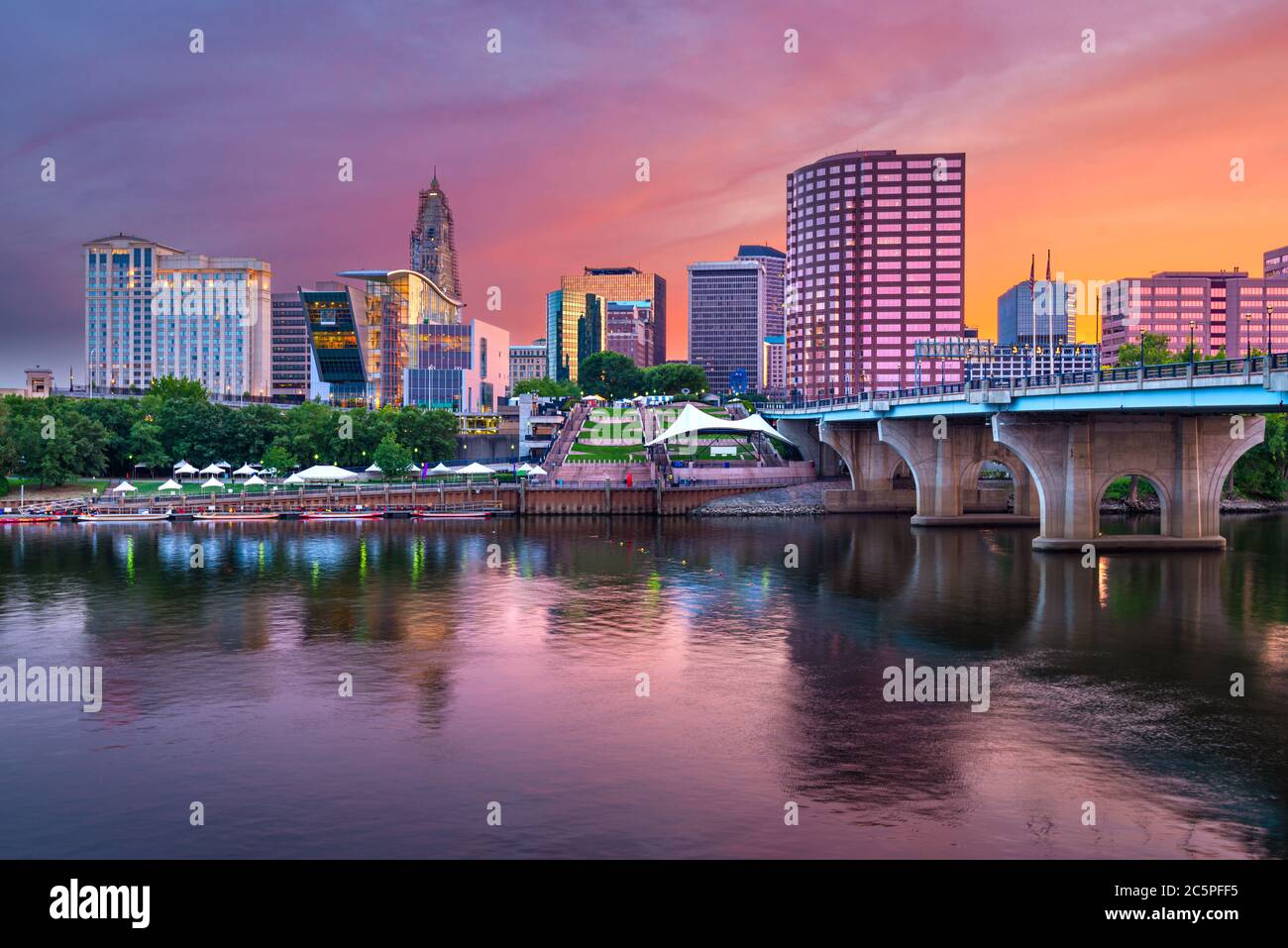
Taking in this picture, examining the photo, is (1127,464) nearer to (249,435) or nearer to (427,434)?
(427,434)

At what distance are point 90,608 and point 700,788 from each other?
135 ft

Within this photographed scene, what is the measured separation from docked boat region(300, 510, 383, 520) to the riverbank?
33758 millimetres

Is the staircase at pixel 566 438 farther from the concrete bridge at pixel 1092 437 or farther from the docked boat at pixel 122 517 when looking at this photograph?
the concrete bridge at pixel 1092 437

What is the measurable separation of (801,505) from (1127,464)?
48.2m

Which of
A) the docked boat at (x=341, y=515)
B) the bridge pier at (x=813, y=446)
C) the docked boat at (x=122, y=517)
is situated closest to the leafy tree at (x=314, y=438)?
the docked boat at (x=341, y=515)

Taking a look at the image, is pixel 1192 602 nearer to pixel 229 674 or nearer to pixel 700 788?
pixel 700 788

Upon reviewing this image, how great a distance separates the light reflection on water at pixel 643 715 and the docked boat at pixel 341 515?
3740 centimetres

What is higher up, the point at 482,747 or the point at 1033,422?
the point at 1033,422

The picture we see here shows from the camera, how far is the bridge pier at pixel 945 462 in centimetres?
10369

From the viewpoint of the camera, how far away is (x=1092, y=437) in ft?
259

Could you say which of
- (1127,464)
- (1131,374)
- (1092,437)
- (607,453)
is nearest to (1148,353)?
(607,453)

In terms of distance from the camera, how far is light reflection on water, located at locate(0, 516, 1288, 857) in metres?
26.2

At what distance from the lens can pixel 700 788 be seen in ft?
95.0
